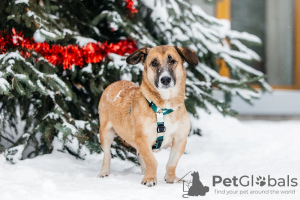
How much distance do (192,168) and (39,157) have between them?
1.67m

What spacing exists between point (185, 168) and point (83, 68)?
1.65 m

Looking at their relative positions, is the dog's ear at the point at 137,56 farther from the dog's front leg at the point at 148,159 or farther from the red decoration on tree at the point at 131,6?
the red decoration on tree at the point at 131,6

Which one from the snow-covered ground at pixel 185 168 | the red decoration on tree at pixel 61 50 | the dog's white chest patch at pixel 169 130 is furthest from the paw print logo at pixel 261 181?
the red decoration on tree at pixel 61 50

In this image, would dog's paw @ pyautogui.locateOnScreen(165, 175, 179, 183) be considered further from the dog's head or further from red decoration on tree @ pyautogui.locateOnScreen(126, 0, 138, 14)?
red decoration on tree @ pyautogui.locateOnScreen(126, 0, 138, 14)

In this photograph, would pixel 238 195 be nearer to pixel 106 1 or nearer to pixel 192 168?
pixel 192 168

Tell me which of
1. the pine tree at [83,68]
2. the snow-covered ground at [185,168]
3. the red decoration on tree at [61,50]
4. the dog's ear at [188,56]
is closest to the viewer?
the snow-covered ground at [185,168]

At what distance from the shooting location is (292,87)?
1018 cm

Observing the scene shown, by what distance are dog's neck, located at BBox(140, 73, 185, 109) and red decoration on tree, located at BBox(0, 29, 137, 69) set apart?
1.27 meters

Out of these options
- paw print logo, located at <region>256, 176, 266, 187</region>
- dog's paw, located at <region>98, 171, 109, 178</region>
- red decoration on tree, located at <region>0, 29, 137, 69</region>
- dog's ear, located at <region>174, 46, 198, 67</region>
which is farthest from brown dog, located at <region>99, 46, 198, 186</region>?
red decoration on tree, located at <region>0, 29, 137, 69</region>

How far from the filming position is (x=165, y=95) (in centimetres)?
428

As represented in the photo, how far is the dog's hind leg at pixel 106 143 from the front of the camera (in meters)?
4.80

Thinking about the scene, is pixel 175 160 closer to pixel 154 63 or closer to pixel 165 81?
pixel 165 81

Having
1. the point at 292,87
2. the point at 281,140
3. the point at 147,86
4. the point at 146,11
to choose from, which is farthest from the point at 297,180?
the point at 292,87

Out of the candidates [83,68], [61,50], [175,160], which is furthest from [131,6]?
[175,160]
